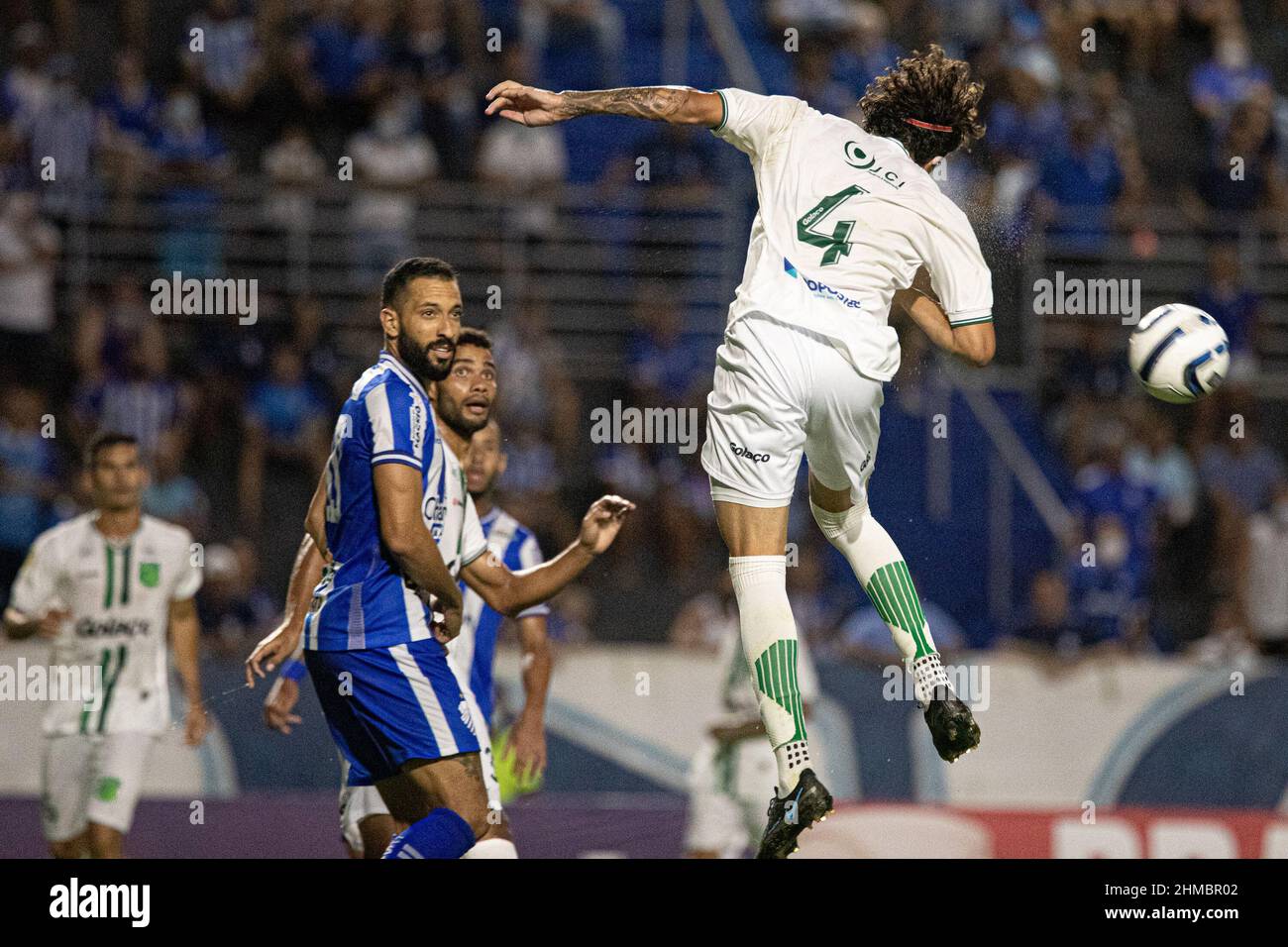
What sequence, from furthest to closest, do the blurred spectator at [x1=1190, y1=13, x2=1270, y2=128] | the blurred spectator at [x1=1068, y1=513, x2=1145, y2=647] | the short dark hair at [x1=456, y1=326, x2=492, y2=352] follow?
the blurred spectator at [x1=1190, y1=13, x2=1270, y2=128], the blurred spectator at [x1=1068, y1=513, x2=1145, y2=647], the short dark hair at [x1=456, y1=326, x2=492, y2=352]

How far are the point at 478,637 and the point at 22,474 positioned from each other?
17.7ft

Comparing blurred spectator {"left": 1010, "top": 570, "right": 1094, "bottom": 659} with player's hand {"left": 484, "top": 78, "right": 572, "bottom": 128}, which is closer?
player's hand {"left": 484, "top": 78, "right": 572, "bottom": 128}

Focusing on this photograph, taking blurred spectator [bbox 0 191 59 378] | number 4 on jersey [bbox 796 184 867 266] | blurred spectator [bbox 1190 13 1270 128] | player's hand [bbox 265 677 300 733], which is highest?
blurred spectator [bbox 1190 13 1270 128]

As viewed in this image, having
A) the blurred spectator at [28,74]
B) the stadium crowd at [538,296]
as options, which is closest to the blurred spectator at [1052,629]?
the stadium crowd at [538,296]

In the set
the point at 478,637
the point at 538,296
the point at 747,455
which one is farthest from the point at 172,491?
the point at 747,455

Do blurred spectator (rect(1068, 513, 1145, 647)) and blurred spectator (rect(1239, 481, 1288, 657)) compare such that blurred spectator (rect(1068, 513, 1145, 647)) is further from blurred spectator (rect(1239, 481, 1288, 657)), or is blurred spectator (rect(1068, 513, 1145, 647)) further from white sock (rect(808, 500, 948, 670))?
white sock (rect(808, 500, 948, 670))

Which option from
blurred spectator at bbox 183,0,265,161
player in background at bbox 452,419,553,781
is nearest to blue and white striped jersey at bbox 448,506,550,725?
player in background at bbox 452,419,553,781

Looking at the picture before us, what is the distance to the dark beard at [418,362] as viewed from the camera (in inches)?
268

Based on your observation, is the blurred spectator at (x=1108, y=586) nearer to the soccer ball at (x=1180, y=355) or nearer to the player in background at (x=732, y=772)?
the player in background at (x=732, y=772)

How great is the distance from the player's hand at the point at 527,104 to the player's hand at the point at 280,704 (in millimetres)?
2737

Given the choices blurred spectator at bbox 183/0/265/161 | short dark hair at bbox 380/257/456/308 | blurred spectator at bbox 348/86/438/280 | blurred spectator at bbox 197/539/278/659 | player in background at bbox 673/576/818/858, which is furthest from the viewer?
blurred spectator at bbox 183/0/265/161

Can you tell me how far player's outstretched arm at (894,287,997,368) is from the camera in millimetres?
6730

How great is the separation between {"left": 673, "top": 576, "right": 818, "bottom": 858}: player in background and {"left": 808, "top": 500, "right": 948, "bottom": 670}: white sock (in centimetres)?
292
